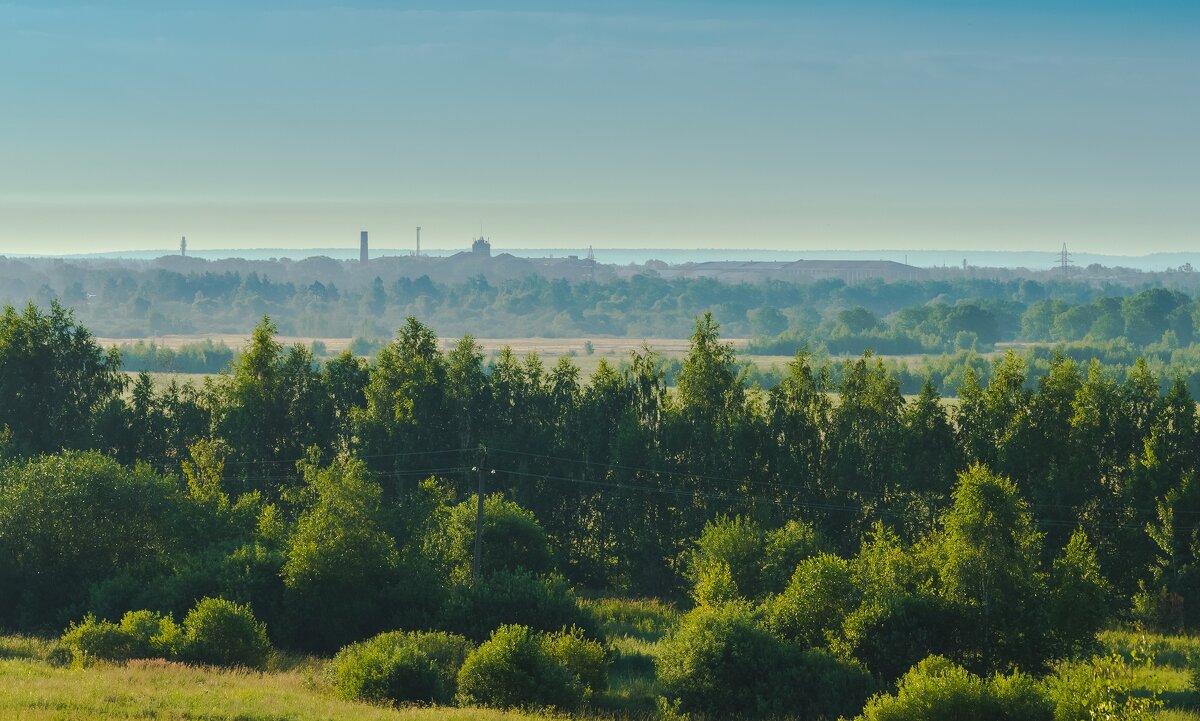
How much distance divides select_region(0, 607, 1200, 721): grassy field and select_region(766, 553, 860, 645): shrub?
426cm

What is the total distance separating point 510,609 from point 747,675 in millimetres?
8922

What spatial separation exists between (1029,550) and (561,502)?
82.8ft

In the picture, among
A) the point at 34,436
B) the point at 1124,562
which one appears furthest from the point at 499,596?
the point at 34,436

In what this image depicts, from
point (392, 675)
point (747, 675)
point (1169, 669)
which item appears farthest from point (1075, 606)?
point (392, 675)

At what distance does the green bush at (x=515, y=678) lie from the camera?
31.4m

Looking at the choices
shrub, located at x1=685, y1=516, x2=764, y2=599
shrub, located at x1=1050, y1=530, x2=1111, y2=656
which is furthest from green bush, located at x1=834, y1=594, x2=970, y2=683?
shrub, located at x1=685, y1=516, x2=764, y2=599

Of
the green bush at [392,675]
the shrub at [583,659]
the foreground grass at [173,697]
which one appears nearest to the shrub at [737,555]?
the shrub at [583,659]

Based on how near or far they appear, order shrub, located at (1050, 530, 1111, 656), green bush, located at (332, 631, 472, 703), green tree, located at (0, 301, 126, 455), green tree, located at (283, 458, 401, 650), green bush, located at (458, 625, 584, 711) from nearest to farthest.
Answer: green bush, located at (332, 631, 472, 703) → green bush, located at (458, 625, 584, 711) → shrub, located at (1050, 530, 1111, 656) → green tree, located at (283, 458, 401, 650) → green tree, located at (0, 301, 126, 455)

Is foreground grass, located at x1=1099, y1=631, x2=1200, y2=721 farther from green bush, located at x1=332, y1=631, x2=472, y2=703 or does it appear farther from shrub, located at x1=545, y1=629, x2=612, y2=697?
green bush, located at x1=332, y1=631, x2=472, y2=703

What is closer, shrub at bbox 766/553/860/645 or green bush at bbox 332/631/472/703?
green bush at bbox 332/631/472/703

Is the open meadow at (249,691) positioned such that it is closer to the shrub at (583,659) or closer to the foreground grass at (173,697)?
the foreground grass at (173,697)

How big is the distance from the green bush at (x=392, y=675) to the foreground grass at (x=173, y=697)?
67 centimetres

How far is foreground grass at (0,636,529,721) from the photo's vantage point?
2614cm

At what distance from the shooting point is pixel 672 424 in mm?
56781
